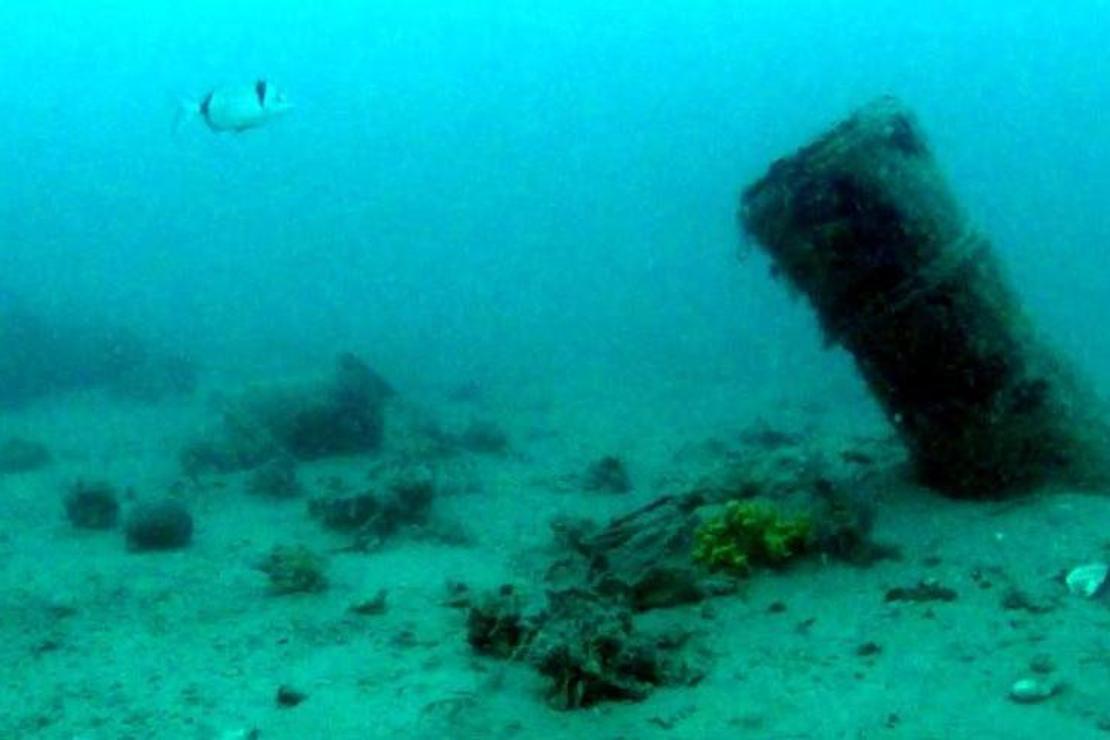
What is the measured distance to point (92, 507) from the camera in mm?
9859

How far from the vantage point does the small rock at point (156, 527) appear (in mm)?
8906

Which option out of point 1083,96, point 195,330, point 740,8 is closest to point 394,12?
point 740,8

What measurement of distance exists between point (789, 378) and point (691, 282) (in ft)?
60.3

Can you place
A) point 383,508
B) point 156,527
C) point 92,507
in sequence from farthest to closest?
point 92,507 < point 383,508 < point 156,527

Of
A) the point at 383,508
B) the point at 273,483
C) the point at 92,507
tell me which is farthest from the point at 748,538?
the point at 92,507

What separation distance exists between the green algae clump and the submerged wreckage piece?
1440mm

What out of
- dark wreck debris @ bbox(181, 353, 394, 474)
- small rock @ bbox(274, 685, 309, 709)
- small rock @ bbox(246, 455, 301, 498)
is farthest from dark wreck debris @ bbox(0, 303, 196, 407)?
small rock @ bbox(274, 685, 309, 709)

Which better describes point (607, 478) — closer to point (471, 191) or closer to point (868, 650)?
point (868, 650)

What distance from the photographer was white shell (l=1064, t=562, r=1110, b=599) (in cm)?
570

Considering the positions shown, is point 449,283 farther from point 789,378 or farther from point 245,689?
point 245,689

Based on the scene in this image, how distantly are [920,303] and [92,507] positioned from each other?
775cm

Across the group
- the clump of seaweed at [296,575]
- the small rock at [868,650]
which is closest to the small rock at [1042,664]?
the small rock at [868,650]

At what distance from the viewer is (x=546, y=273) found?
40688 millimetres

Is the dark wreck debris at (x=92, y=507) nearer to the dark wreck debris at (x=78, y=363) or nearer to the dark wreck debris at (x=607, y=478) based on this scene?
the dark wreck debris at (x=607, y=478)
